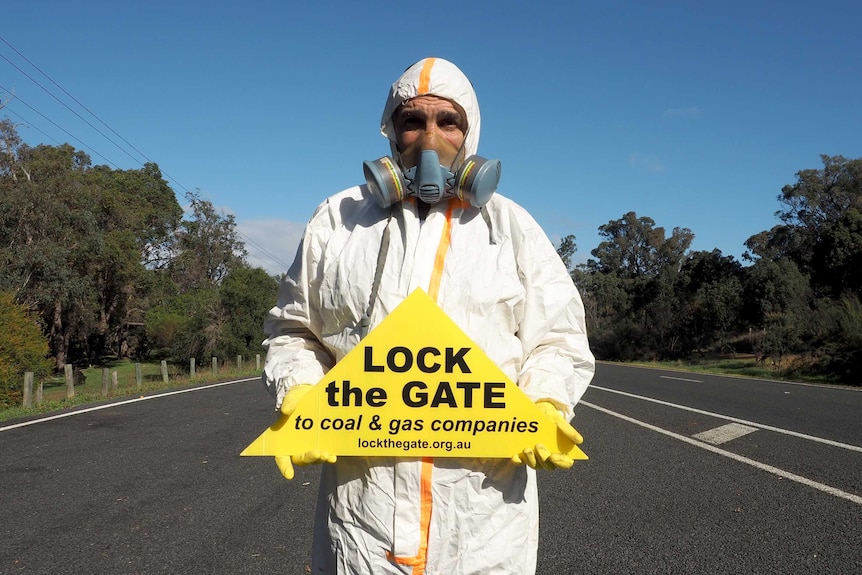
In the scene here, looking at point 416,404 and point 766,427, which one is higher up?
point 416,404

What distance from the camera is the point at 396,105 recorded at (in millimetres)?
2285

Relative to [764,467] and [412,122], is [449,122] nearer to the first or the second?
[412,122]

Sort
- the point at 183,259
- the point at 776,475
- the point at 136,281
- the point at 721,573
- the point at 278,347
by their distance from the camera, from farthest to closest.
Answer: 1. the point at 183,259
2. the point at 136,281
3. the point at 776,475
4. the point at 721,573
5. the point at 278,347

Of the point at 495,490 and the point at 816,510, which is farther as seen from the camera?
the point at 816,510

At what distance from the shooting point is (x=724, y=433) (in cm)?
884

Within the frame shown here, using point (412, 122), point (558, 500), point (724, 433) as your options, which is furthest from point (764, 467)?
point (412, 122)

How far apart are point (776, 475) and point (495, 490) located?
18.0ft

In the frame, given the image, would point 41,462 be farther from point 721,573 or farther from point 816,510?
point 816,510

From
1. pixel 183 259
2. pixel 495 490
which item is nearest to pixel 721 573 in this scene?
pixel 495 490

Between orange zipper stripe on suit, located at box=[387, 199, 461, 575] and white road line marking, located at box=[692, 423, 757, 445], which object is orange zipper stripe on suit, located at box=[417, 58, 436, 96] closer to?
orange zipper stripe on suit, located at box=[387, 199, 461, 575]

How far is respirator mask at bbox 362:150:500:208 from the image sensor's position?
206cm

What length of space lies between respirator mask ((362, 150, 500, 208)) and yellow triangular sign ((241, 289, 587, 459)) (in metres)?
0.37

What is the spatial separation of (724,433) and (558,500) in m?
4.12

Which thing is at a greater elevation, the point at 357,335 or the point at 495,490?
the point at 357,335
